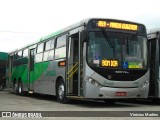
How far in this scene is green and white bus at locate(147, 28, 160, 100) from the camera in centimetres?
1625

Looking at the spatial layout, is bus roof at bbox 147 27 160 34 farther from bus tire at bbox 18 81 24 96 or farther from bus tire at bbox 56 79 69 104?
bus tire at bbox 18 81 24 96

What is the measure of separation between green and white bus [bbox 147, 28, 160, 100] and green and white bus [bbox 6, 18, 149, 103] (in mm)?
Result: 900

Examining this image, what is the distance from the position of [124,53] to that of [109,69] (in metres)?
0.90

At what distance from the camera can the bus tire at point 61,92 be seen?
16342 mm

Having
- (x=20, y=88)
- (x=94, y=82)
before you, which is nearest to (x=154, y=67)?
(x=94, y=82)

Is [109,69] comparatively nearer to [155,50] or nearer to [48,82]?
[155,50]

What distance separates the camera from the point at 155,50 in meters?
16.5

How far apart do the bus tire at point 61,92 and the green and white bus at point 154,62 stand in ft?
11.7

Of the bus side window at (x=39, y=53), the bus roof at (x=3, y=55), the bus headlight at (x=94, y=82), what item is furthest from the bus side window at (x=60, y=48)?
the bus roof at (x=3, y=55)

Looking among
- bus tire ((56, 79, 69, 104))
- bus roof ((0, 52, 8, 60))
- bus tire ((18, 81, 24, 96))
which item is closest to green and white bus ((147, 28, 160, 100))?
bus tire ((56, 79, 69, 104))

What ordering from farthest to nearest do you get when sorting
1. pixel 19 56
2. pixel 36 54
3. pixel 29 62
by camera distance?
pixel 19 56, pixel 29 62, pixel 36 54

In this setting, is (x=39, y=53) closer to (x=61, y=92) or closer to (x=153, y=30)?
(x=61, y=92)

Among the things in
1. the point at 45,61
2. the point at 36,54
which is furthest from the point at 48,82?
the point at 36,54

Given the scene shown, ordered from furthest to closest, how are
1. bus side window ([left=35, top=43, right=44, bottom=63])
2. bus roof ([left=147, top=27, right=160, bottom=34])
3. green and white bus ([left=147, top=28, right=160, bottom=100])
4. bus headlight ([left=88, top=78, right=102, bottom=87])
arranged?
bus side window ([left=35, top=43, right=44, bottom=63]), bus roof ([left=147, top=27, right=160, bottom=34]), green and white bus ([left=147, top=28, right=160, bottom=100]), bus headlight ([left=88, top=78, right=102, bottom=87])
